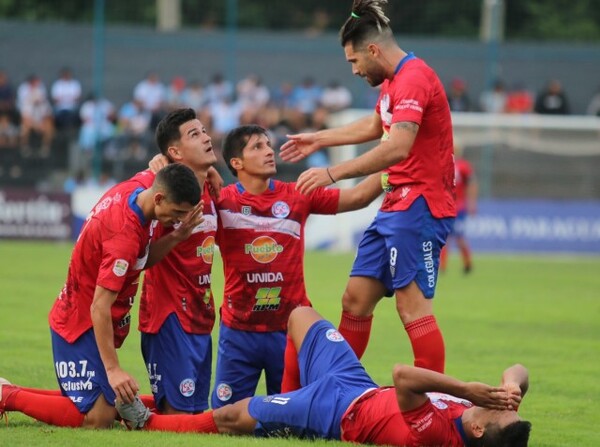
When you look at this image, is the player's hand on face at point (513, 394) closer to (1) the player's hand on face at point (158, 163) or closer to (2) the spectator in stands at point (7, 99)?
(1) the player's hand on face at point (158, 163)

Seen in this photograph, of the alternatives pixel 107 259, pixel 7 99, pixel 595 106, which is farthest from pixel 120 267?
pixel 595 106

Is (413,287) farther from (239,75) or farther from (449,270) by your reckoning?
(239,75)

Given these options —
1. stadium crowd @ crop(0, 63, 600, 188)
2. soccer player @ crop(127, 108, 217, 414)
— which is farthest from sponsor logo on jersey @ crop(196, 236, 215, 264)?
stadium crowd @ crop(0, 63, 600, 188)

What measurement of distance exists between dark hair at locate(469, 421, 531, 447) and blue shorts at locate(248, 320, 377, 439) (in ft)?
2.92

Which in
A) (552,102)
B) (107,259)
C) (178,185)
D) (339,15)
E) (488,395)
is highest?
(339,15)

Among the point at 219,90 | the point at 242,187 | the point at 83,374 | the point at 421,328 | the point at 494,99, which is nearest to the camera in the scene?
the point at 83,374

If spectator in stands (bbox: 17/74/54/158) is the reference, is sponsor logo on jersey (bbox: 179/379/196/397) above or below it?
below

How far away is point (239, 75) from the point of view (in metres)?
29.3

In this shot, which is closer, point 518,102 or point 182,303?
point 182,303

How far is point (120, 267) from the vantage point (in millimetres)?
7434

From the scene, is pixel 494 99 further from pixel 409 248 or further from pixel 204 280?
pixel 204 280

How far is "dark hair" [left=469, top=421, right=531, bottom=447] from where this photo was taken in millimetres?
6555

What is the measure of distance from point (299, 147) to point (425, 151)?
906mm

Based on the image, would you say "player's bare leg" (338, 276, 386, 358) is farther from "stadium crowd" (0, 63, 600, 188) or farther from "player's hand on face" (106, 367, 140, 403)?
"stadium crowd" (0, 63, 600, 188)
